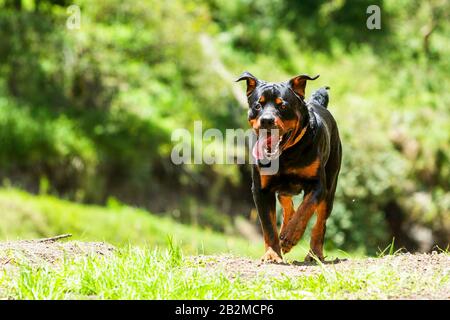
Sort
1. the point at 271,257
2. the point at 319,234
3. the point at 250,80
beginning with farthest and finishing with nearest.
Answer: the point at 319,234, the point at 250,80, the point at 271,257

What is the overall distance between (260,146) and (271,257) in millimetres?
950

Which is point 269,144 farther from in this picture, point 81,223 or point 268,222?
point 81,223

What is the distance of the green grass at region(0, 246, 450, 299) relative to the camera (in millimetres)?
6055

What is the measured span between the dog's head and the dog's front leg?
1.23ft

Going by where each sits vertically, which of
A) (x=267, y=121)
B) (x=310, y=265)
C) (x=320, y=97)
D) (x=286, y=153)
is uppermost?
(x=320, y=97)

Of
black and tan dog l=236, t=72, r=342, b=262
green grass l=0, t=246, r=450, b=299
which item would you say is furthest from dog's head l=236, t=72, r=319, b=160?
green grass l=0, t=246, r=450, b=299

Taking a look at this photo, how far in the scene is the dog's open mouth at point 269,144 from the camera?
746 centimetres

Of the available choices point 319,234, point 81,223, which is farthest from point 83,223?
point 319,234

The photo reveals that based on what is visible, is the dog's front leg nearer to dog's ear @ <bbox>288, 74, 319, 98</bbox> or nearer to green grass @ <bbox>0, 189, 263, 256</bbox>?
dog's ear @ <bbox>288, 74, 319, 98</bbox>

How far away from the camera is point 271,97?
7.55 metres

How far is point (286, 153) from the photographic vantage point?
7.74 meters
